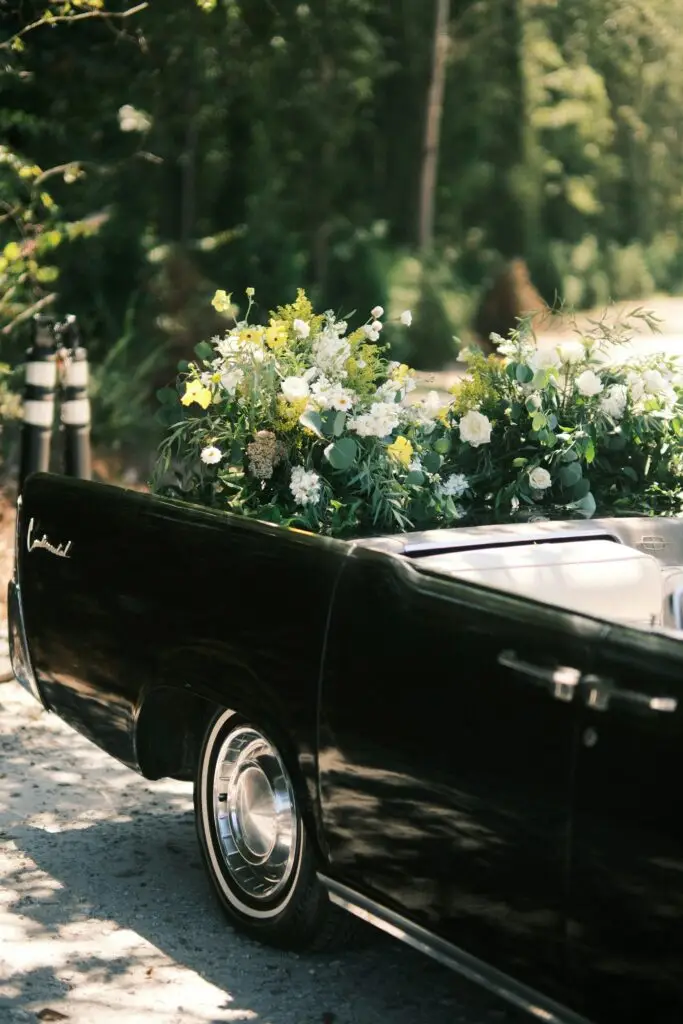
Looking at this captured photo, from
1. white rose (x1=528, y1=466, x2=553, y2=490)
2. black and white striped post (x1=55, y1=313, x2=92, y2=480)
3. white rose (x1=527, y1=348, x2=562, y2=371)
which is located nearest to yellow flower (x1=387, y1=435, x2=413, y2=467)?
white rose (x1=528, y1=466, x2=553, y2=490)

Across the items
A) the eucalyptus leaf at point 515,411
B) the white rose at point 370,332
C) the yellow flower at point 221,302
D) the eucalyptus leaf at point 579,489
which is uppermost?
the yellow flower at point 221,302

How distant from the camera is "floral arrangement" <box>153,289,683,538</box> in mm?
5223

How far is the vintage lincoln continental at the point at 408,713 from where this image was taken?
319 cm

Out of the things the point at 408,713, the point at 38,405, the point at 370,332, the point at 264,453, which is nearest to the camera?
the point at 408,713

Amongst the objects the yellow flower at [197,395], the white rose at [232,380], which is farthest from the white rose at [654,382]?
the yellow flower at [197,395]

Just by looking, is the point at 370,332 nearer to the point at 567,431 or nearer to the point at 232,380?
the point at 232,380

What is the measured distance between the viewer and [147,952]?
181 inches

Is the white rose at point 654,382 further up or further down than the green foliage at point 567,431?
further up

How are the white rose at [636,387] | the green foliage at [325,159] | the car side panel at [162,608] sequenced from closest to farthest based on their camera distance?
the car side panel at [162,608] < the white rose at [636,387] < the green foliage at [325,159]

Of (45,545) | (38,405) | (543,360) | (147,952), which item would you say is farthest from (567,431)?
(38,405)

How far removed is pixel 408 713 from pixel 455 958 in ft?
1.81

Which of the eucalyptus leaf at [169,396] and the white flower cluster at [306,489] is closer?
the white flower cluster at [306,489]

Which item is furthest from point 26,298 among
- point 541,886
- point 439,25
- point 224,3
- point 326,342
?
point 439,25

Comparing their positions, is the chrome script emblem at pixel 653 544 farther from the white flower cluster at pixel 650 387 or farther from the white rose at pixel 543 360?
the white rose at pixel 543 360
